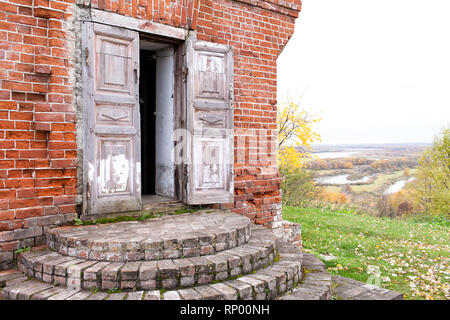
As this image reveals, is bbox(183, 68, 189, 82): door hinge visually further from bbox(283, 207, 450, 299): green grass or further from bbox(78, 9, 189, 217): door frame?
bbox(283, 207, 450, 299): green grass

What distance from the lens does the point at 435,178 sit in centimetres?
1689

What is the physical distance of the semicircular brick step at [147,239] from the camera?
123 inches

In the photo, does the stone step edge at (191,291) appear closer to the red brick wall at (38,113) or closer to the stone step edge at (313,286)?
the stone step edge at (313,286)

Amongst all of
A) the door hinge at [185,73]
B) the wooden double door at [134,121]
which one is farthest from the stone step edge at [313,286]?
the door hinge at [185,73]

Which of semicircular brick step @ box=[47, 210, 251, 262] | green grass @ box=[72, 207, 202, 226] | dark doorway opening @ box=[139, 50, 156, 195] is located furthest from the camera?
dark doorway opening @ box=[139, 50, 156, 195]

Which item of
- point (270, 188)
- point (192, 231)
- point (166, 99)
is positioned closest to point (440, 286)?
point (270, 188)

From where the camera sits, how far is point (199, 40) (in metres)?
4.74

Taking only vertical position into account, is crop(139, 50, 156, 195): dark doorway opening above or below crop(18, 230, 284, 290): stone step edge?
above

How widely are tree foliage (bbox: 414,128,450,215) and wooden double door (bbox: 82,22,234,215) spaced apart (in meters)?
15.2

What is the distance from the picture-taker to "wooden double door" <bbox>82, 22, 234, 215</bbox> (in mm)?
3959

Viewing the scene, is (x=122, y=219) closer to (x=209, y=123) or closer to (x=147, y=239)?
(x=147, y=239)

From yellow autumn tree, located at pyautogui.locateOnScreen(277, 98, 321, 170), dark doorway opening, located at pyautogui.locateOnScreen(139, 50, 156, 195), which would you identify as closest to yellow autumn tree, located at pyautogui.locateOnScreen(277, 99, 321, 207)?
yellow autumn tree, located at pyautogui.locateOnScreen(277, 98, 321, 170)
